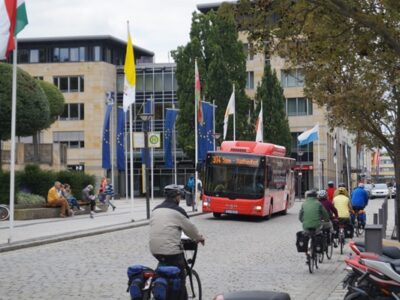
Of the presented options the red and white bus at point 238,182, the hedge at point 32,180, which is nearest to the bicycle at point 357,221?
the red and white bus at point 238,182

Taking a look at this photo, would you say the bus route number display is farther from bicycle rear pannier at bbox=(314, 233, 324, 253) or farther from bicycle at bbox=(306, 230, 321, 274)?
bicycle at bbox=(306, 230, 321, 274)

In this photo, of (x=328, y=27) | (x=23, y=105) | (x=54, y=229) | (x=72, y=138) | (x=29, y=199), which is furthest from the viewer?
(x=72, y=138)

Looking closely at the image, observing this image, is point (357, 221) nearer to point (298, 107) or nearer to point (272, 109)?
point (272, 109)

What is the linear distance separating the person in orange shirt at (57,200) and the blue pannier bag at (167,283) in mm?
23755

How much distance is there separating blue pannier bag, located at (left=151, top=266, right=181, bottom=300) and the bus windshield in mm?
21865

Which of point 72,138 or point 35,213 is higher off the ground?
point 72,138

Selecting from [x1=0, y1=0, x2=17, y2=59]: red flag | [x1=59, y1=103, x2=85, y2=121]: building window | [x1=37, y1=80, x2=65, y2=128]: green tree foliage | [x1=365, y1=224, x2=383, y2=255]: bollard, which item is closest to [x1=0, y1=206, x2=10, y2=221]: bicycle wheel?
[x1=0, y1=0, x2=17, y2=59]: red flag

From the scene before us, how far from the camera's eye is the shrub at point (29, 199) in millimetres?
31114

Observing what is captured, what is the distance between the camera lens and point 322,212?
15.0m

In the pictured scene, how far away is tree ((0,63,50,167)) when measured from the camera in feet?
103

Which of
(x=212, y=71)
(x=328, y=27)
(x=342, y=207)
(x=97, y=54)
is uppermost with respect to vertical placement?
(x=97, y=54)

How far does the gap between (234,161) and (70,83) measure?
48.7 meters

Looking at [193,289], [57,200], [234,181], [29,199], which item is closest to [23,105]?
[29,199]

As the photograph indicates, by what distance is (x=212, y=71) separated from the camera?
5866 centimetres
